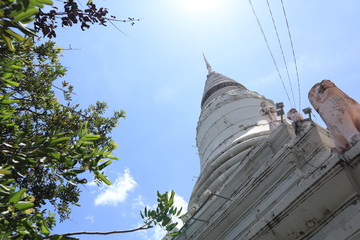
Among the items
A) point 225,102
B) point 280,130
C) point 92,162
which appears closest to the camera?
point 92,162

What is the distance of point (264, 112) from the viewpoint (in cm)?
984

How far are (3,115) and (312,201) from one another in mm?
3726

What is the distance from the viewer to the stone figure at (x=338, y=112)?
473 cm

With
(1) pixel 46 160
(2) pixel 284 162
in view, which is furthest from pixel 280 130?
(1) pixel 46 160

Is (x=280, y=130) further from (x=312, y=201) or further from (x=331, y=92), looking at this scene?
(x=312, y=201)

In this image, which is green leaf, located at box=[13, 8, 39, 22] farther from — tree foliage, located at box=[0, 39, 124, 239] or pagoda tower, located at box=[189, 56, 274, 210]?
pagoda tower, located at box=[189, 56, 274, 210]

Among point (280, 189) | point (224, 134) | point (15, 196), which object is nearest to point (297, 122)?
point (280, 189)

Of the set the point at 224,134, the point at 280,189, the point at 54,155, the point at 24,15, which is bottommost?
the point at 280,189

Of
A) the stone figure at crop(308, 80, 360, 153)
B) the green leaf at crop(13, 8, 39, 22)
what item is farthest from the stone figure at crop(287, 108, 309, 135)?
the green leaf at crop(13, 8, 39, 22)

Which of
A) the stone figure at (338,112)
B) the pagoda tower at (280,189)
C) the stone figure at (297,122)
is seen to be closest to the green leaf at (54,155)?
the pagoda tower at (280,189)

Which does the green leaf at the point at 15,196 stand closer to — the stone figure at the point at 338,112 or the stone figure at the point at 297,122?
the stone figure at the point at 338,112

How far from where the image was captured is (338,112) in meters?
4.94

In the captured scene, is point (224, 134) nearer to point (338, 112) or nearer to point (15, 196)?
point (338, 112)

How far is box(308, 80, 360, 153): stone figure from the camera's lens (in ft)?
15.5
